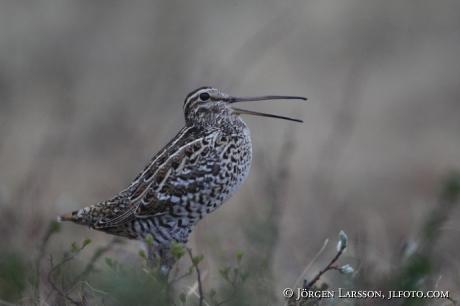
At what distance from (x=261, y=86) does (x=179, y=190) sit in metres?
7.25

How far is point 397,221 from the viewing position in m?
8.97

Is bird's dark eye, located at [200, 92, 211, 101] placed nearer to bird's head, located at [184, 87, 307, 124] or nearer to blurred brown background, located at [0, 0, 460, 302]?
bird's head, located at [184, 87, 307, 124]

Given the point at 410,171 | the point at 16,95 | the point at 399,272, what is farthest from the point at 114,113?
the point at 399,272

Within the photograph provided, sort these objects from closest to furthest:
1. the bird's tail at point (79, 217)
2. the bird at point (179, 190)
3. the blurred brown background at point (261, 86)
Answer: the bird at point (179, 190) → the bird's tail at point (79, 217) → the blurred brown background at point (261, 86)

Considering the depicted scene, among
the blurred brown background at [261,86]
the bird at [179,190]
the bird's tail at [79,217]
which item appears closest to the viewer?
the bird at [179,190]

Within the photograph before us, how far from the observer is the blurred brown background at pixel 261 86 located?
958 centimetres

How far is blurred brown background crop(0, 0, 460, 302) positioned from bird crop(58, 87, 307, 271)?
3.46 m

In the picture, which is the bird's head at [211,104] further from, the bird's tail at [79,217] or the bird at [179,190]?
the bird's tail at [79,217]

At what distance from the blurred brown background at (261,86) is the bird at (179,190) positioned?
3464 mm

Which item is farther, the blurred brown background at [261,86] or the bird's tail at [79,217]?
the blurred brown background at [261,86]

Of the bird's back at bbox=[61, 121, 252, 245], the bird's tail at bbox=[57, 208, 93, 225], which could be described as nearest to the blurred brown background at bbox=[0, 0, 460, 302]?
the bird's tail at bbox=[57, 208, 93, 225]

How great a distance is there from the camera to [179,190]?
4430mm

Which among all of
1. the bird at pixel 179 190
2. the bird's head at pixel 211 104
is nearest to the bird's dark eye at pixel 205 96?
the bird's head at pixel 211 104

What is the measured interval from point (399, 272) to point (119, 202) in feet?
6.71
